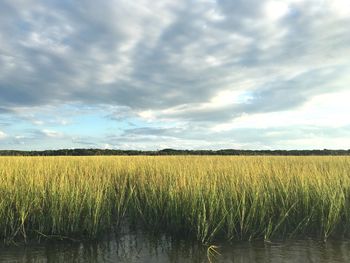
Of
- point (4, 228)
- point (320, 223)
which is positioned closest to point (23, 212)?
point (4, 228)

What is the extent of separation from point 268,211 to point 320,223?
973 mm

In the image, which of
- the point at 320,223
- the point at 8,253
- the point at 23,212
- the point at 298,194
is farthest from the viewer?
the point at 298,194

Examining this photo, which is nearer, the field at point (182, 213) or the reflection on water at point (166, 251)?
the reflection on water at point (166, 251)

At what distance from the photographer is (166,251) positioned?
19.5ft

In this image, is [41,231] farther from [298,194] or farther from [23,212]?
[298,194]

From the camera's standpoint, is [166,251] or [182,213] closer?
[166,251]

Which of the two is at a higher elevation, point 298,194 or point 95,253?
point 298,194

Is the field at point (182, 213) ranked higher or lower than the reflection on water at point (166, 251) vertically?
higher

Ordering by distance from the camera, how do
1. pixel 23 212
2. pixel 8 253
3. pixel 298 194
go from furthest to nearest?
pixel 298 194 → pixel 23 212 → pixel 8 253

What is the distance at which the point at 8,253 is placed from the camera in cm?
584

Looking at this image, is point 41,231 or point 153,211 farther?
point 153,211

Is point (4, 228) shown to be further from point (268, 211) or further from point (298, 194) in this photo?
point (298, 194)

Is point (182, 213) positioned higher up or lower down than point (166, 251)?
higher up

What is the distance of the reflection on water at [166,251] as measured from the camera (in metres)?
5.64
